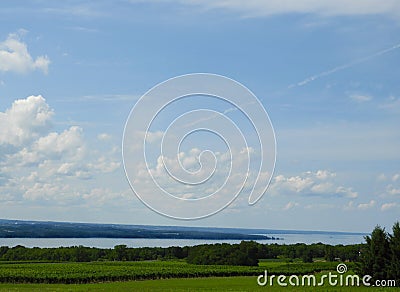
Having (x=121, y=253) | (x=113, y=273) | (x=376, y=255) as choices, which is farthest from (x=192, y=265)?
(x=376, y=255)

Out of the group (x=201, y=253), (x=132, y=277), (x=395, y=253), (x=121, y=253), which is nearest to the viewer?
(x=395, y=253)

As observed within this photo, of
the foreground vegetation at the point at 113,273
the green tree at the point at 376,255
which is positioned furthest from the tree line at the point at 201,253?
the green tree at the point at 376,255

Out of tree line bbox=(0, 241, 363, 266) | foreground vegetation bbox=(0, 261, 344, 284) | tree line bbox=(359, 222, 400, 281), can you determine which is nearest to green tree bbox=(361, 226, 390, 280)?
tree line bbox=(359, 222, 400, 281)

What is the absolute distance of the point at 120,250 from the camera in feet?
303

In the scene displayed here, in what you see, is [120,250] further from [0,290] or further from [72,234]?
[72,234]

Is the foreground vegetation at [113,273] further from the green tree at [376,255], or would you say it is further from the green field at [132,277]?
the green tree at [376,255]

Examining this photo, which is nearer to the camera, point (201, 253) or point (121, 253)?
point (201, 253)

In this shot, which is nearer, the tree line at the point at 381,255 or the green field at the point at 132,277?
the tree line at the point at 381,255

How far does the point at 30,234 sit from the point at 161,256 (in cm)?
8317

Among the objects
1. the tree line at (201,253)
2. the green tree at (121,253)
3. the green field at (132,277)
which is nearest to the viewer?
the green field at (132,277)

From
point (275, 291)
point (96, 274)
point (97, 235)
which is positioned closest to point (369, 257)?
point (275, 291)

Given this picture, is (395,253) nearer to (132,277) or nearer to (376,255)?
(376,255)

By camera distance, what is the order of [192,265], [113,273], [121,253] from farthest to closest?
[121,253]
[192,265]
[113,273]

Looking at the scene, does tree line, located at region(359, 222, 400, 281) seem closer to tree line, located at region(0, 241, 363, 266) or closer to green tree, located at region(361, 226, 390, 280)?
green tree, located at region(361, 226, 390, 280)
